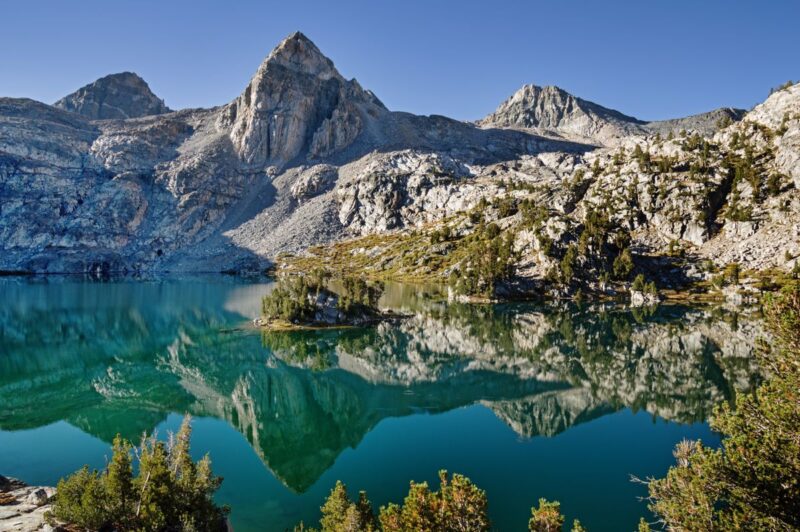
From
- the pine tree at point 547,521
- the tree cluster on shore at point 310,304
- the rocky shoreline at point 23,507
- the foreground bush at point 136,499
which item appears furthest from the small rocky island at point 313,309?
the pine tree at point 547,521

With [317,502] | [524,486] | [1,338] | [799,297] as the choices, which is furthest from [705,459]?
[1,338]

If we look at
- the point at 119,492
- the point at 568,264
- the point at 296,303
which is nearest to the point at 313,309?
the point at 296,303

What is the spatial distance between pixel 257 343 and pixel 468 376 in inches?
1023

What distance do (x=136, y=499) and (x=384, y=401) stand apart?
23.8 meters

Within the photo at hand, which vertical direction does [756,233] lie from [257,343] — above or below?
above

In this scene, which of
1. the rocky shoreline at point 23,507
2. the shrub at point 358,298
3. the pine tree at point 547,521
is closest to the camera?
the pine tree at point 547,521

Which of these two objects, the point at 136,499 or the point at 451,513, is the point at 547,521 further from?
the point at 136,499

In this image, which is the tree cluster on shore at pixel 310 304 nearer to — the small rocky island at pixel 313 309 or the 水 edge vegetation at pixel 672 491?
the small rocky island at pixel 313 309

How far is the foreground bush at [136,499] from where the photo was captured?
13.4 m

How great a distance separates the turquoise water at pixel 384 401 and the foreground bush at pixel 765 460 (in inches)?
280

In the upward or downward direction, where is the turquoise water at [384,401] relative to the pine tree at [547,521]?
downward

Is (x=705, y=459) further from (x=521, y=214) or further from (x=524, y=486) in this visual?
(x=521, y=214)

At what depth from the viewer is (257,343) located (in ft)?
179

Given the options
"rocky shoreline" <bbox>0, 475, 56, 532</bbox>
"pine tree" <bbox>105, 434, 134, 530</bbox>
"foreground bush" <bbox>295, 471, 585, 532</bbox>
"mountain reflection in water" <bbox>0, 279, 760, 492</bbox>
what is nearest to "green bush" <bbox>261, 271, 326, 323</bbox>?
"mountain reflection in water" <bbox>0, 279, 760, 492</bbox>
